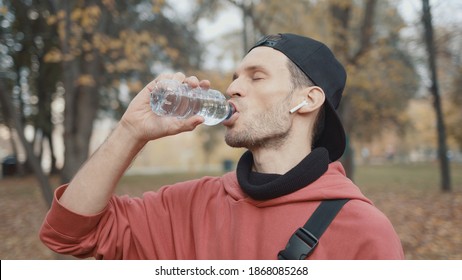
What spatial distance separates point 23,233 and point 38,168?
4.93 meters

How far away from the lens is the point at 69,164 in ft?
16.9

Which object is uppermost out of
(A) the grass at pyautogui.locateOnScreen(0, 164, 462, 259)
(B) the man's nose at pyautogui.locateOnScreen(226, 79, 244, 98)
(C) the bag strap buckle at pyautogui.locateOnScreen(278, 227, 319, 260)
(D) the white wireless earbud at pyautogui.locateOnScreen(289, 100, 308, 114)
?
(B) the man's nose at pyautogui.locateOnScreen(226, 79, 244, 98)

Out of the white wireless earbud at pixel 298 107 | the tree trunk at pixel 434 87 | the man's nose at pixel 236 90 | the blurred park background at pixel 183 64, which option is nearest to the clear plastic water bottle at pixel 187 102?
the man's nose at pixel 236 90

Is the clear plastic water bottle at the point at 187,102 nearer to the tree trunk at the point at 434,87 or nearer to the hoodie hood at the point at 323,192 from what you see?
the hoodie hood at the point at 323,192

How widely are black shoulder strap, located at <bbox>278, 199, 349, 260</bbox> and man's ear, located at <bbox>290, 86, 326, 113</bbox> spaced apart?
1.80 ft

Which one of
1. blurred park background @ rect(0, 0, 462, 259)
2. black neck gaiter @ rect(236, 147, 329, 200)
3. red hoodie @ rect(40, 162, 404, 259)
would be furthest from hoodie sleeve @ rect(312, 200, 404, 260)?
blurred park background @ rect(0, 0, 462, 259)

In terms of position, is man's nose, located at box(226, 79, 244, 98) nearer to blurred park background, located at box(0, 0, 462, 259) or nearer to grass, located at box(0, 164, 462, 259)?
blurred park background, located at box(0, 0, 462, 259)

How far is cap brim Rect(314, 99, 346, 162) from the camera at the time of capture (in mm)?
2246

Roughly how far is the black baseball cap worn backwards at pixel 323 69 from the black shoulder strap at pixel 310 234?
585mm

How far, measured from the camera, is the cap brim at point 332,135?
2246 mm
